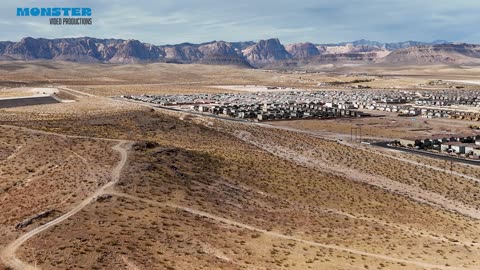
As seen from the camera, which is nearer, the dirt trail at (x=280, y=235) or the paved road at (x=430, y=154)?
the dirt trail at (x=280, y=235)

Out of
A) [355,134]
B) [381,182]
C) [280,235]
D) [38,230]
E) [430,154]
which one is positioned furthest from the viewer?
[355,134]

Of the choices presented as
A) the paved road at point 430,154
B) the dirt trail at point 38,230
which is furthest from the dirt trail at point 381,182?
the dirt trail at point 38,230

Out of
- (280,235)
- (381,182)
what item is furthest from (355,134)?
(280,235)

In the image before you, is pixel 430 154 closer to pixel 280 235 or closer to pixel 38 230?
pixel 280 235

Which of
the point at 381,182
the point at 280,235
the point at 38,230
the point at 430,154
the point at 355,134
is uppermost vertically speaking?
the point at 38,230

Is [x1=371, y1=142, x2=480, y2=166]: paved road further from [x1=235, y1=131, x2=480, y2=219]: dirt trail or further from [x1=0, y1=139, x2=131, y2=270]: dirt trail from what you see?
[x1=0, y1=139, x2=131, y2=270]: dirt trail

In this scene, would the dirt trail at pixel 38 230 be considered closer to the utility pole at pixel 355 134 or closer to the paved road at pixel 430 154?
the paved road at pixel 430 154

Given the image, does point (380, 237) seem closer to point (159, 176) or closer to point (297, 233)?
point (297, 233)

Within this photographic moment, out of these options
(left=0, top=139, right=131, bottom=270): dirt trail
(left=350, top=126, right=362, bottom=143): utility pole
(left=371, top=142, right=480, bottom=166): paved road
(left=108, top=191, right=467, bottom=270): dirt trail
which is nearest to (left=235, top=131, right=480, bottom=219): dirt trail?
(left=350, top=126, right=362, bottom=143): utility pole

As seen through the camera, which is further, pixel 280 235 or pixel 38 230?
pixel 280 235

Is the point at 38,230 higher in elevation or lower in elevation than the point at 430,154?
higher

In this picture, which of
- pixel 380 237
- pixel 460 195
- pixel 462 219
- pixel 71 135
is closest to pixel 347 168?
pixel 460 195

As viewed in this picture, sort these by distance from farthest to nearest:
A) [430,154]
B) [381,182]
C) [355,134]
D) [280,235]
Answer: [355,134] < [430,154] < [381,182] < [280,235]
